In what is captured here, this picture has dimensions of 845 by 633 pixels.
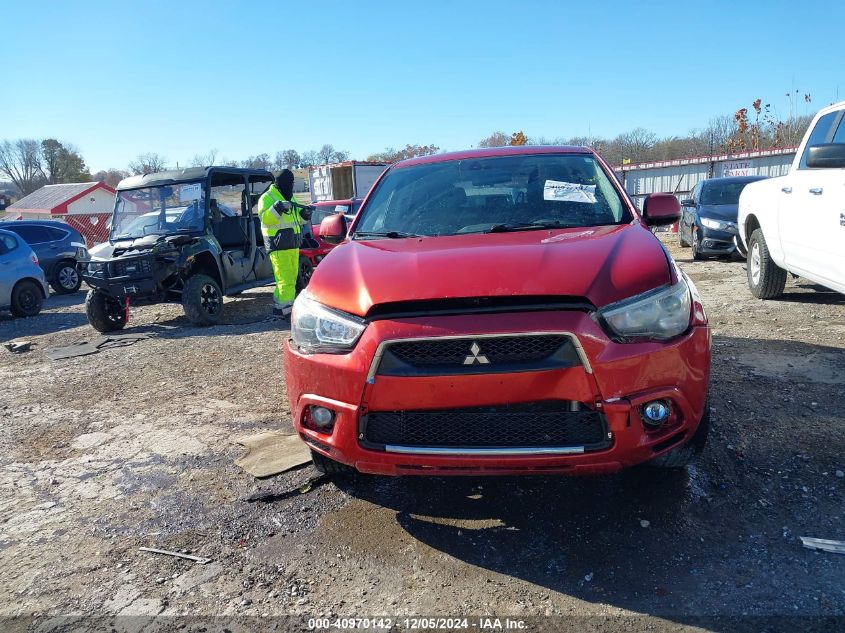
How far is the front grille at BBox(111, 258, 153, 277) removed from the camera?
7.82m

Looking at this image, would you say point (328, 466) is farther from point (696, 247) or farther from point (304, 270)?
point (696, 247)

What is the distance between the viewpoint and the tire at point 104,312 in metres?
8.21

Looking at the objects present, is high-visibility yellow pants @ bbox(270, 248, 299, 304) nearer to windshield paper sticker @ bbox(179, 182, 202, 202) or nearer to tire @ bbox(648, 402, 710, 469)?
windshield paper sticker @ bbox(179, 182, 202, 202)

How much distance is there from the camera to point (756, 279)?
7523 mm

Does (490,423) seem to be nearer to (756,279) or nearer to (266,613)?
(266,613)

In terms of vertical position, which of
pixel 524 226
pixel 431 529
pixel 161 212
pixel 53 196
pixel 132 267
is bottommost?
pixel 431 529

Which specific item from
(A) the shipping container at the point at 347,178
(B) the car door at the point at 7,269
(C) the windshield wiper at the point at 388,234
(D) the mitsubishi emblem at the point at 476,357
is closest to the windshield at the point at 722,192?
(C) the windshield wiper at the point at 388,234

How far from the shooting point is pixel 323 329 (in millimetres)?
2703

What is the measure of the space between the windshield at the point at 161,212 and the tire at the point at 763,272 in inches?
278

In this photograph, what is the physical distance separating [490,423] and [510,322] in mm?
420

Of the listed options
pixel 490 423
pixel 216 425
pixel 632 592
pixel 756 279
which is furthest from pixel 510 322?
pixel 756 279

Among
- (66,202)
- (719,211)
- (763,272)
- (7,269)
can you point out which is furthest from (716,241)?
(66,202)

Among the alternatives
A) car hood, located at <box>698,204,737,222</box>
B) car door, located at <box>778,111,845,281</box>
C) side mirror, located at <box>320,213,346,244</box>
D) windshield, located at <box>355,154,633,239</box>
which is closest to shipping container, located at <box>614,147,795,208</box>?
car hood, located at <box>698,204,737,222</box>

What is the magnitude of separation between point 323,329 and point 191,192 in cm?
682
